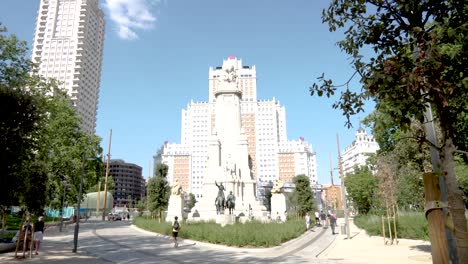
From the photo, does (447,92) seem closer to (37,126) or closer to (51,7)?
(37,126)

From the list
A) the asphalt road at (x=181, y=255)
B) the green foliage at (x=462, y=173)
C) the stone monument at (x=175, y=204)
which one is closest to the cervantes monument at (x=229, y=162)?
the stone monument at (x=175, y=204)

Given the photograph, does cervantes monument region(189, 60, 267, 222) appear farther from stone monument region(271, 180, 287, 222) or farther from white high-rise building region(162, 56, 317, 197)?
white high-rise building region(162, 56, 317, 197)

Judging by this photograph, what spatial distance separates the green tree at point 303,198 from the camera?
46.9 meters

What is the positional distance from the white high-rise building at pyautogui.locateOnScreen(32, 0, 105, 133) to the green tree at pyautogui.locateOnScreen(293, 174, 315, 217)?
9800 cm

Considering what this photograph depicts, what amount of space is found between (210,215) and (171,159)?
113 m

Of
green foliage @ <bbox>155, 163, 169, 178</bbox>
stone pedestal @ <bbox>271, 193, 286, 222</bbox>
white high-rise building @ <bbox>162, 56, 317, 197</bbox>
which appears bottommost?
stone pedestal @ <bbox>271, 193, 286, 222</bbox>

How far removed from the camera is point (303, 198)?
155 ft

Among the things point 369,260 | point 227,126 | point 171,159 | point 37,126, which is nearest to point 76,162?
point 227,126

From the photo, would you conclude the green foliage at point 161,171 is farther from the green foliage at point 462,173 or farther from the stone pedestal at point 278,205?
the green foliage at point 462,173

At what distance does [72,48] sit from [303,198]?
115 meters

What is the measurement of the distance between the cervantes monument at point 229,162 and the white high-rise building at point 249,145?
91041mm

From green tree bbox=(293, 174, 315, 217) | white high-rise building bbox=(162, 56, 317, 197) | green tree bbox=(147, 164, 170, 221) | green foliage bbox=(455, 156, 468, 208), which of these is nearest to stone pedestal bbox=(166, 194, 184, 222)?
green tree bbox=(147, 164, 170, 221)

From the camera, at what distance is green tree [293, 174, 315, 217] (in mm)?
46938

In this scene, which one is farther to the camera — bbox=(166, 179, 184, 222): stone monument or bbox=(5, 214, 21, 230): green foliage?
bbox=(166, 179, 184, 222): stone monument
